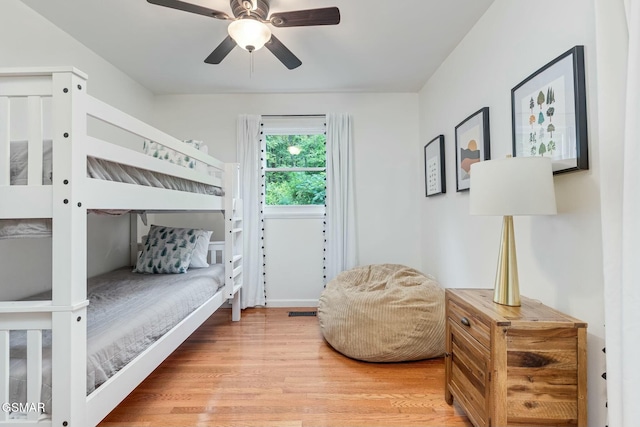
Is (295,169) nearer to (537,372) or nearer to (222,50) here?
(222,50)

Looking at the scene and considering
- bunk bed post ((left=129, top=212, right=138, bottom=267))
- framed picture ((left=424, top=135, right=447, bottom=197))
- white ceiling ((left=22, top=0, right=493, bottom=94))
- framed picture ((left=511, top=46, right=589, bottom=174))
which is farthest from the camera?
bunk bed post ((left=129, top=212, right=138, bottom=267))

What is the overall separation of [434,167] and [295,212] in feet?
4.96

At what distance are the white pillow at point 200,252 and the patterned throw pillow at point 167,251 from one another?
1.3 inches

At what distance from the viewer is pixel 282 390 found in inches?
63.1

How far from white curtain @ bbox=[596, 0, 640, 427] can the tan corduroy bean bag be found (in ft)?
3.44

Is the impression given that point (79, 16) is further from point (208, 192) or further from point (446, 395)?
point (446, 395)

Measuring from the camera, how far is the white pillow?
254 cm

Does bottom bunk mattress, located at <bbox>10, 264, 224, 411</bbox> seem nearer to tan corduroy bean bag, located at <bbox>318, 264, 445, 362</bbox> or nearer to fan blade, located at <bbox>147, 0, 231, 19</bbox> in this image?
tan corduroy bean bag, located at <bbox>318, 264, 445, 362</bbox>

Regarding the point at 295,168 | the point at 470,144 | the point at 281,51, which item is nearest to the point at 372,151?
the point at 295,168

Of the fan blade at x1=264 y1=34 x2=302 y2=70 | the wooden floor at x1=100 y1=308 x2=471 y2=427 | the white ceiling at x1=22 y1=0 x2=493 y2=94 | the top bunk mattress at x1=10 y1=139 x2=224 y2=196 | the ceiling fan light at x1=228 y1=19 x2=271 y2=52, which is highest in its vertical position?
the white ceiling at x1=22 y1=0 x2=493 y2=94

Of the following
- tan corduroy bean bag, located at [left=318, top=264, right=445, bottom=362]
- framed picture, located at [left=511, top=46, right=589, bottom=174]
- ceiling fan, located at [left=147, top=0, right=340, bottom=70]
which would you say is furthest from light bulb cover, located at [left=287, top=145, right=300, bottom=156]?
framed picture, located at [left=511, top=46, right=589, bottom=174]

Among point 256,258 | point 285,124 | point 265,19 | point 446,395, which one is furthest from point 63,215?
point 285,124

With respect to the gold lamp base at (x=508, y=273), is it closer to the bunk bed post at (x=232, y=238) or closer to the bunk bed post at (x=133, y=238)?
the bunk bed post at (x=232, y=238)

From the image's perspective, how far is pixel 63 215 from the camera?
929mm
